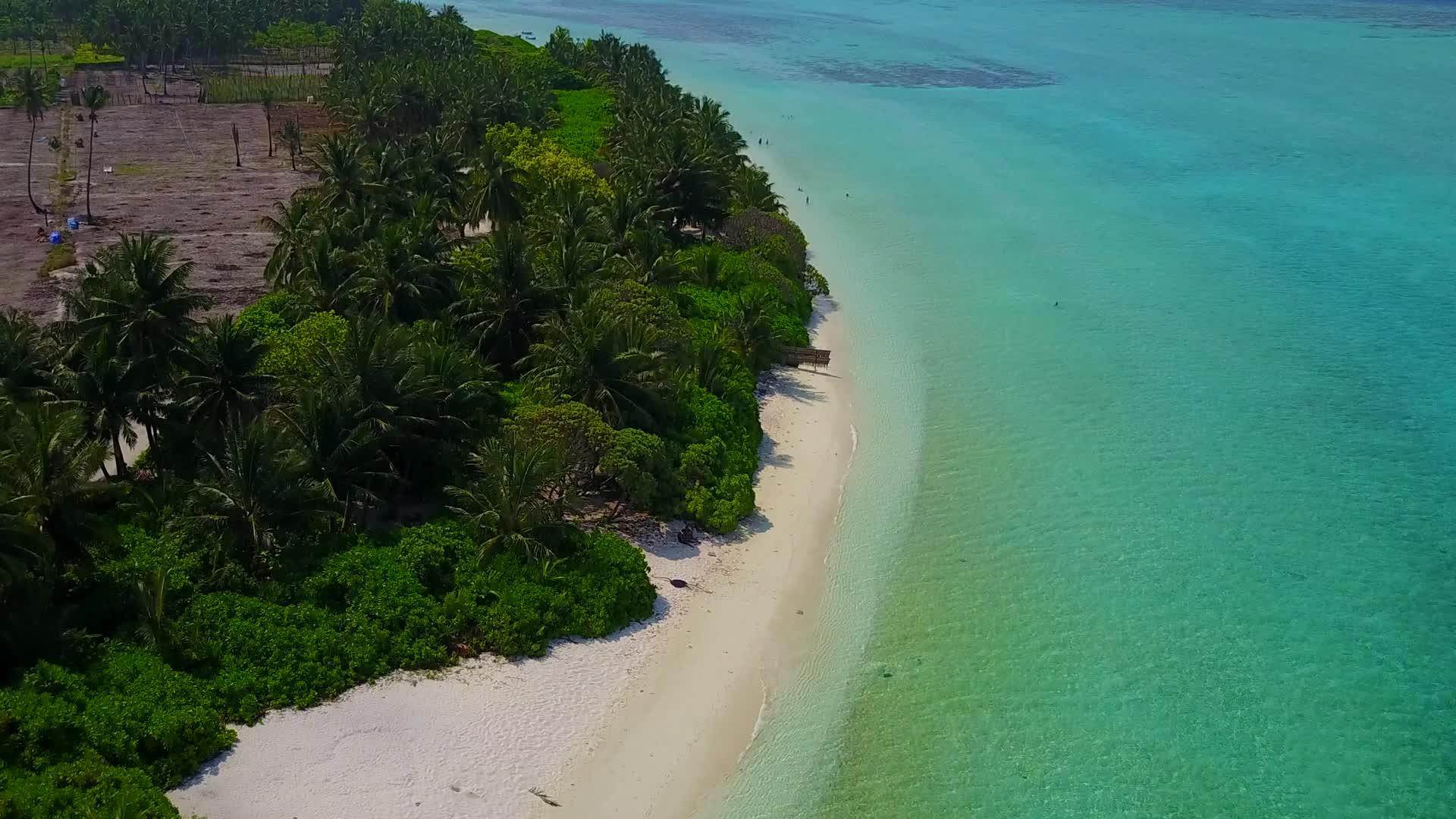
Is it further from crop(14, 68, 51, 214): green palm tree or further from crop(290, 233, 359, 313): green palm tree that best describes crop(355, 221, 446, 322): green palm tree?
crop(14, 68, 51, 214): green palm tree

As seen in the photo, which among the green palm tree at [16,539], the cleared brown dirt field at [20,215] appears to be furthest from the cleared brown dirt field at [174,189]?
the green palm tree at [16,539]

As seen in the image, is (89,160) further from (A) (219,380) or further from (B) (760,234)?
(A) (219,380)

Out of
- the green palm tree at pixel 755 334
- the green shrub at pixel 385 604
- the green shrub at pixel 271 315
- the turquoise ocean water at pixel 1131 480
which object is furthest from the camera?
the green palm tree at pixel 755 334

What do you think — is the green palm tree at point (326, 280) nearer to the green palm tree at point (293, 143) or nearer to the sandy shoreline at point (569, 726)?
the sandy shoreline at point (569, 726)

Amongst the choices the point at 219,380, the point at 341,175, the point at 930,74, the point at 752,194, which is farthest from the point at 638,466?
the point at 930,74

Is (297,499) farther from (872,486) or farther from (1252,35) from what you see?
(1252,35)

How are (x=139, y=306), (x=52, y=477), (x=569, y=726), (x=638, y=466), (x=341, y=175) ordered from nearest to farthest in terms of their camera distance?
1. (x=52, y=477)
2. (x=569, y=726)
3. (x=139, y=306)
4. (x=638, y=466)
5. (x=341, y=175)
